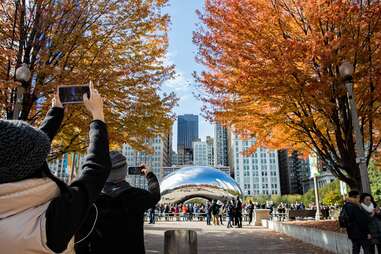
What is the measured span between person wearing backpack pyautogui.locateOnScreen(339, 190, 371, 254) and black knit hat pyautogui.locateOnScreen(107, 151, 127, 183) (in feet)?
19.1

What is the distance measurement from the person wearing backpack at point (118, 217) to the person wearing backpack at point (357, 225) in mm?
5596

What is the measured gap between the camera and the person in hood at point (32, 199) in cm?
133

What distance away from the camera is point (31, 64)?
988cm

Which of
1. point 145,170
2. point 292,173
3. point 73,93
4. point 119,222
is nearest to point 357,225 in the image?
point 145,170

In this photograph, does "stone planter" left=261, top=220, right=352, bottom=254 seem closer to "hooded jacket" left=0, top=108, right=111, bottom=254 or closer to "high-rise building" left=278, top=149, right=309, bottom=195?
"hooded jacket" left=0, top=108, right=111, bottom=254

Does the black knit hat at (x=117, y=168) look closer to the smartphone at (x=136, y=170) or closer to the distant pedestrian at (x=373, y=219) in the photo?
the smartphone at (x=136, y=170)

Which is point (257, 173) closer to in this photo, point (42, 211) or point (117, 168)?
point (117, 168)

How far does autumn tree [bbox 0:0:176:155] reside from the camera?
31.5ft

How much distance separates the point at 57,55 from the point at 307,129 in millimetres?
8069

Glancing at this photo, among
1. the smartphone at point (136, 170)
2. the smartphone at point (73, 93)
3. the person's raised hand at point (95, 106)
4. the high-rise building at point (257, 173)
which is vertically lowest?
the smartphone at point (136, 170)

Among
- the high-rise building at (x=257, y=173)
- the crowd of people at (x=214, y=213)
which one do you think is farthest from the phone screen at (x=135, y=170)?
the high-rise building at (x=257, y=173)

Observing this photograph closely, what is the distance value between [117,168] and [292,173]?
194642mm

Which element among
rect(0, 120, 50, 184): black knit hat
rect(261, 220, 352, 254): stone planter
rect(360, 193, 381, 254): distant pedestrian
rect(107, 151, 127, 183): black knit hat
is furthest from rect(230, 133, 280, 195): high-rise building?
rect(0, 120, 50, 184): black knit hat

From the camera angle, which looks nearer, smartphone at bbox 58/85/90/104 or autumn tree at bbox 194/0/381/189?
smartphone at bbox 58/85/90/104
